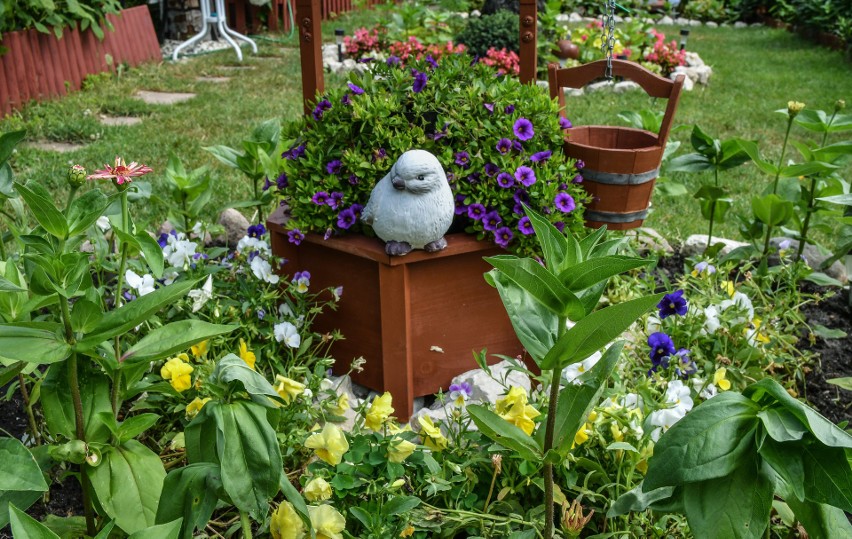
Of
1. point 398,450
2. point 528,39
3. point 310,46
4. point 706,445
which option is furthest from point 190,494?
point 528,39

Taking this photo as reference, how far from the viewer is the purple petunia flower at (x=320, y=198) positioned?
97.9 inches

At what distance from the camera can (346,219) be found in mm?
2504

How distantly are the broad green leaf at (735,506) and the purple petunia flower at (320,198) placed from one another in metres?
1.47

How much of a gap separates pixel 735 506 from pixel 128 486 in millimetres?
1112

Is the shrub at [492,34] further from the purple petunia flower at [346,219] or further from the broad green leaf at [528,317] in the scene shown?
the broad green leaf at [528,317]

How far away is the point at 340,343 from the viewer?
2.63m

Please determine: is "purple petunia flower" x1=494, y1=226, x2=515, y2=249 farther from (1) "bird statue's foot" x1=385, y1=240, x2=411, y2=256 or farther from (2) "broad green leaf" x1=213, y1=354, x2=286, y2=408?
(2) "broad green leaf" x1=213, y1=354, x2=286, y2=408

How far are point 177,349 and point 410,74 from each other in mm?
1409

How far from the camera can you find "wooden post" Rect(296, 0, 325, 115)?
105 inches

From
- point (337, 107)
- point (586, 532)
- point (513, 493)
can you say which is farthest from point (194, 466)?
point (337, 107)

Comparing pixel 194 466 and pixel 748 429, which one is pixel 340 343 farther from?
pixel 748 429

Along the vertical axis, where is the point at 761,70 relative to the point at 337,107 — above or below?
below

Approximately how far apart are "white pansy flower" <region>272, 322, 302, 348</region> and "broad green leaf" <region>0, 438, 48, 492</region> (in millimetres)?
1050

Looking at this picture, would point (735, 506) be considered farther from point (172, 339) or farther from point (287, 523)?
point (172, 339)
